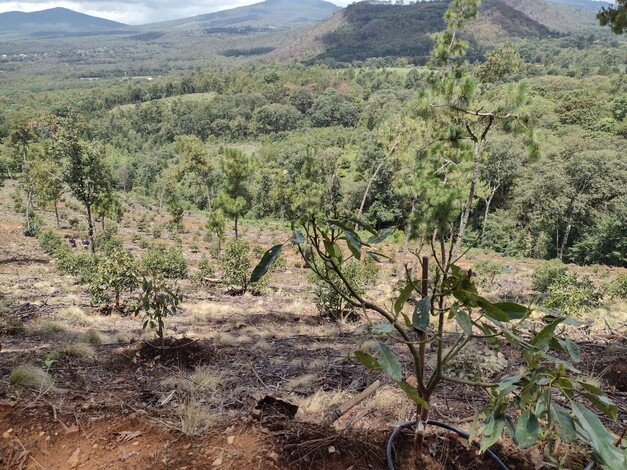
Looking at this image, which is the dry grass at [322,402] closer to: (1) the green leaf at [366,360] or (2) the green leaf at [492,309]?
(1) the green leaf at [366,360]

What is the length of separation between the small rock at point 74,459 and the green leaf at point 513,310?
193 cm

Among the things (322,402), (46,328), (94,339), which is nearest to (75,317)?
(46,328)

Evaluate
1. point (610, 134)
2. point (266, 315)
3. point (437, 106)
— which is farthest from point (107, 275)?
point (610, 134)

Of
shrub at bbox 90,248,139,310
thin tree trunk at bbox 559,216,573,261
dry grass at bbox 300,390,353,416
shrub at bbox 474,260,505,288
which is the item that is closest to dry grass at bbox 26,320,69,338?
shrub at bbox 90,248,139,310

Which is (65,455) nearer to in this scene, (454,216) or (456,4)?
(454,216)

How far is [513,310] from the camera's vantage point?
1.09 meters

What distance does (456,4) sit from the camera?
8.55 meters

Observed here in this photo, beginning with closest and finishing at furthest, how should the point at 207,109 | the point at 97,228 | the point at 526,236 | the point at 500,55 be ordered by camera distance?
the point at 500,55 < the point at 97,228 < the point at 526,236 < the point at 207,109

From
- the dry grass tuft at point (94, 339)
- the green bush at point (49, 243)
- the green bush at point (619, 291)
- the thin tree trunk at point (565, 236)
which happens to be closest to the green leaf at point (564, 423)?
the dry grass tuft at point (94, 339)

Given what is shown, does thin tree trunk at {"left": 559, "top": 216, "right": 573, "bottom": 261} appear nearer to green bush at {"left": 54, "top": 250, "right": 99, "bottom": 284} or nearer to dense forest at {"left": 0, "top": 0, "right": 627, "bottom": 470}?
dense forest at {"left": 0, "top": 0, "right": 627, "bottom": 470}

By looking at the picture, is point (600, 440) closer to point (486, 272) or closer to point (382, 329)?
point (382, 329)

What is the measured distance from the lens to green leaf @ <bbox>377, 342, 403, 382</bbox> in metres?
1.07

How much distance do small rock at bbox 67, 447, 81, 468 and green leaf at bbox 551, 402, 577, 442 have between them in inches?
77.2

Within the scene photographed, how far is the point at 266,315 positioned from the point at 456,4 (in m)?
7.61
